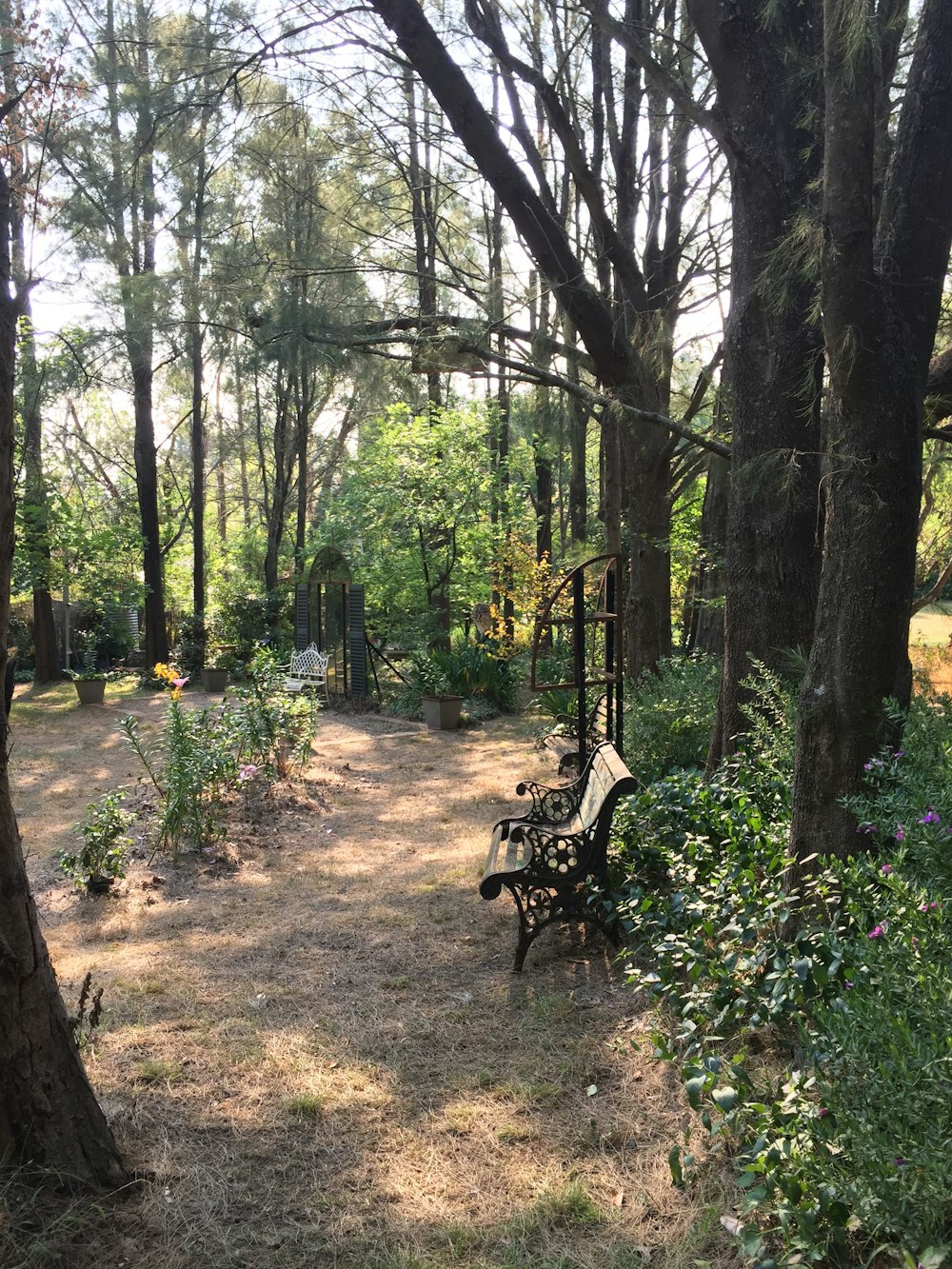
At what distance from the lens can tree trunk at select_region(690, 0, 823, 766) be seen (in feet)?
13.8

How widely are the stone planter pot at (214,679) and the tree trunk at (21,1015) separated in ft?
45.3

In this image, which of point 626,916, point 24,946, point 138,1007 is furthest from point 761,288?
point 138,1007

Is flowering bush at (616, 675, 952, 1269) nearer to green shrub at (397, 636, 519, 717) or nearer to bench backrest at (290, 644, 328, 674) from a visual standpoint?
green shrub at (397, 636, 519, 717)

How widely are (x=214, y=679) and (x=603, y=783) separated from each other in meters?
12.6

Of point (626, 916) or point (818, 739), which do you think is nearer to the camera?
point (818, 739)

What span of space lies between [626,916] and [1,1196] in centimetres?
242

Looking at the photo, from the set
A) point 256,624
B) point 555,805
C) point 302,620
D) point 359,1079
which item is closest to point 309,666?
point 302,620

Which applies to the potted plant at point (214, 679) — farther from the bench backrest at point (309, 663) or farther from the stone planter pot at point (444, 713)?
the stone planter pot at point (444, 713)

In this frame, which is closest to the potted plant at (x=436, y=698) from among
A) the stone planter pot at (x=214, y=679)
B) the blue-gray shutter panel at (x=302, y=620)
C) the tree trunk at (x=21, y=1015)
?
the blue-gray shutter panel at (x=302, y=620)

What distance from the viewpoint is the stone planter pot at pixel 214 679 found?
15.6m

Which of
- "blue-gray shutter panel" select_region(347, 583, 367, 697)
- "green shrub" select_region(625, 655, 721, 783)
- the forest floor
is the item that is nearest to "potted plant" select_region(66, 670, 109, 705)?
"blue-gray shutter panel" select_region(347, 583, 367, 697)

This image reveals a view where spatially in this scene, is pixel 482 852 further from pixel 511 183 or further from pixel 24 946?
pixel 511 183

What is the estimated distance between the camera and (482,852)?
5824mm

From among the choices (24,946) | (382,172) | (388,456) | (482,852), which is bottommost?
(482,852)
